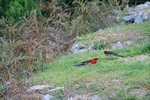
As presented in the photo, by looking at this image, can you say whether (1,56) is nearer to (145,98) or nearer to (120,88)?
(120,88)

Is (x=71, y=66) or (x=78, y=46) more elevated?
(x=71, y=66)

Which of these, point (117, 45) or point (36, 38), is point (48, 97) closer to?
point (36, 38)

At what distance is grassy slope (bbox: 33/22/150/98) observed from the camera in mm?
4398

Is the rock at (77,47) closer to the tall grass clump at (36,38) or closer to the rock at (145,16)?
the tall grass clump at (36,38)

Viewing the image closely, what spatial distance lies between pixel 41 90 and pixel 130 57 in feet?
10.1

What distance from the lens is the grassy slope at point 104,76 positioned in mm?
4398

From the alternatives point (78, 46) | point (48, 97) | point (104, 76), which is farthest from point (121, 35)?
point (48, 97)

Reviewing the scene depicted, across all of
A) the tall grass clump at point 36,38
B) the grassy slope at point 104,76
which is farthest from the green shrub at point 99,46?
the grassy slope at point 104,76

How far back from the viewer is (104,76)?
512cm

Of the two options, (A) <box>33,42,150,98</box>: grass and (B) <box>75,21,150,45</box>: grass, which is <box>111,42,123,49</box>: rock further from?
(A) <box>33,42,150,98</box>: grass

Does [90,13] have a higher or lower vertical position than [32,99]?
higher

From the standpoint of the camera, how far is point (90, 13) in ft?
41.6

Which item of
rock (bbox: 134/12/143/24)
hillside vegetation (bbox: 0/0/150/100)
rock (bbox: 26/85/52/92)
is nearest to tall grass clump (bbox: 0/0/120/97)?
hillside vegetation (bbox: 0/0/150/100)

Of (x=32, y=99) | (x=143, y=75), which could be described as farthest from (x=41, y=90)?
(x=143, y=75)
